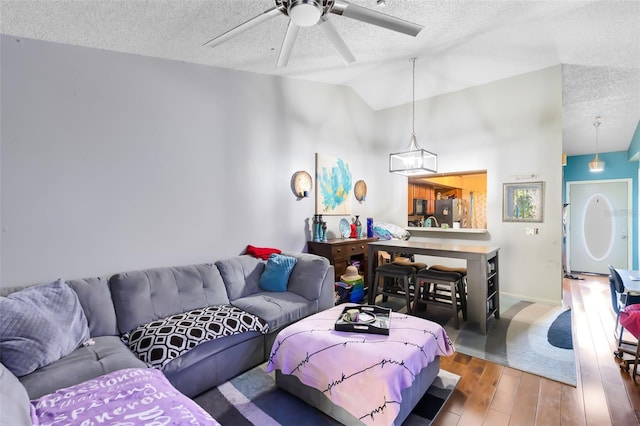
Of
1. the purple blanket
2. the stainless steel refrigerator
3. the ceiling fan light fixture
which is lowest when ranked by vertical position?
the purple blanket

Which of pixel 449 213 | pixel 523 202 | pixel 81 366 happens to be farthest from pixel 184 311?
pixel 449 213

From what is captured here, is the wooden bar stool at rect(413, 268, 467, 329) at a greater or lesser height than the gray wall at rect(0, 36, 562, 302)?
lesser

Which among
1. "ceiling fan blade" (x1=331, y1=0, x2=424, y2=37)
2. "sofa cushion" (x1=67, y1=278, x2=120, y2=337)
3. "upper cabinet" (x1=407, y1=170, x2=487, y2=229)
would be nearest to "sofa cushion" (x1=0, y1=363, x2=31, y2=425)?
"sofa cushion" (x1=67, y1=278, x2=120, y2=337)

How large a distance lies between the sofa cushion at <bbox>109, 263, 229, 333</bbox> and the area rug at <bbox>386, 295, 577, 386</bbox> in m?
2.39

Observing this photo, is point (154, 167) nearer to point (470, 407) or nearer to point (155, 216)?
point (155, 216)

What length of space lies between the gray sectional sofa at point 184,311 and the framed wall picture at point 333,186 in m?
1.47

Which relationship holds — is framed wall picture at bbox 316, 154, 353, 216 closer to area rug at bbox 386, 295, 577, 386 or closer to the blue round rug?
area rug at bbox 386, 295, 577, 386

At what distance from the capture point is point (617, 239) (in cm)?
623

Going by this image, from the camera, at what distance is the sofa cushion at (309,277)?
10.4ft

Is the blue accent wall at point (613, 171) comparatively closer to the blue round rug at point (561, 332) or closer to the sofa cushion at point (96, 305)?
the blue round rug at point (561, 332)

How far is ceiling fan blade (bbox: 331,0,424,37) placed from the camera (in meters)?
1.84

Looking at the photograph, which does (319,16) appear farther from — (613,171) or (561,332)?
(613,171)

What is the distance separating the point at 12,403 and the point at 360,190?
15.6ft

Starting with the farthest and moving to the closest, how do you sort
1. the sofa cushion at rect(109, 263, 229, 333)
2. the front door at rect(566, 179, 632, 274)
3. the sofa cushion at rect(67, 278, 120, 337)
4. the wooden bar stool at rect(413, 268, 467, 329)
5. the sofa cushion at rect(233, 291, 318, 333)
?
1. the front door at rect(566, 179, 632, 274)
2. the wooden bar stool at rect(413, 268, 467, 329)
3. the sofa cushion at rect(233, 291, 318, 333)
4. the sofa cushion at rect(109, 263, 229, 333)
5. the sofa cushion at rect(67, 278, 120, 337)
